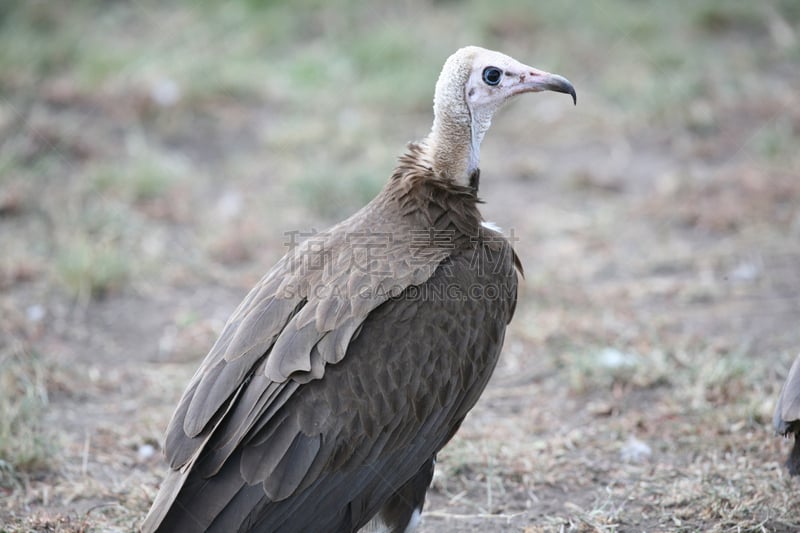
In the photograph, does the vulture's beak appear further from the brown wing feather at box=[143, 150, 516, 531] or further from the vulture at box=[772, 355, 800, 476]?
the vulture at box=[772, 355, 800, 476]

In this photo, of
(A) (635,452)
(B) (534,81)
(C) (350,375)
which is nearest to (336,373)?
(C) (350,375)

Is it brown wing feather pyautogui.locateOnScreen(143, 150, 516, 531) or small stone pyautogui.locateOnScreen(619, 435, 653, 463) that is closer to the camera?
brown wing feather pyautogui.locateOnScreen(143, 150, 516, 531)

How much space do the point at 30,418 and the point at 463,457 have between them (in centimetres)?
207

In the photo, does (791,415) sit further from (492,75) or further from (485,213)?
(485,213)

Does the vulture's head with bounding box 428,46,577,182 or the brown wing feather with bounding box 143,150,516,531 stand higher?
the vulture's head with bounding box 428,46,577,182

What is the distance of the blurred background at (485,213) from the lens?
4277 millimetres

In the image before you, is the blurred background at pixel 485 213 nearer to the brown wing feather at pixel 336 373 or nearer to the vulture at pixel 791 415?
the vulture at pixel 791 415

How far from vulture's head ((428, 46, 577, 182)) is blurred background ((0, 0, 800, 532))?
1358 mm

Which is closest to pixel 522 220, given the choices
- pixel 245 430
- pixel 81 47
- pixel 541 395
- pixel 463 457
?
pixel 541 395

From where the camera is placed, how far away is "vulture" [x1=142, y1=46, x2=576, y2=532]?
3244 millimetres

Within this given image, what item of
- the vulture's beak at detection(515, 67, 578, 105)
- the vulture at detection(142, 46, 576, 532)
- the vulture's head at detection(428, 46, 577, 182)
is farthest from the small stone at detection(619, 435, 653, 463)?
the vulture's beak at detection(515, 67, 578, 105)

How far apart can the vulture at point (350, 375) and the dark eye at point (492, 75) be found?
0.23 m

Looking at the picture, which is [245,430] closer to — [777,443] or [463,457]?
[463,457]

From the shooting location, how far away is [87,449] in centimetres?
443
